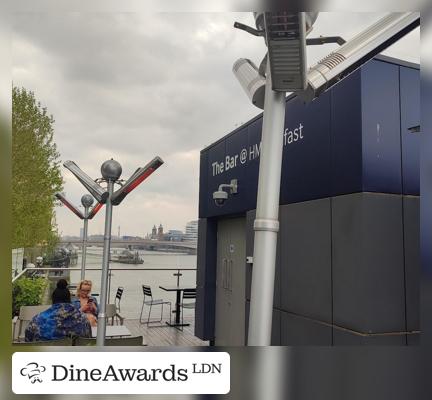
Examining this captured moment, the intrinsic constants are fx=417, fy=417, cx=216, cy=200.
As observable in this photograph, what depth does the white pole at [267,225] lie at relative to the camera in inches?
79.5

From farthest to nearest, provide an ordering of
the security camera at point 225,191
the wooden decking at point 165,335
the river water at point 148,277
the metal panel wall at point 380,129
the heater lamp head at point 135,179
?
the river water at point 148,277, the wooden decking at point 165,335, the security camera at point 225,191, the metal panel wall at point 380,129, the heater lamp head at point 135,179

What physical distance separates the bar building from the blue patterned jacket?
1.97 metres

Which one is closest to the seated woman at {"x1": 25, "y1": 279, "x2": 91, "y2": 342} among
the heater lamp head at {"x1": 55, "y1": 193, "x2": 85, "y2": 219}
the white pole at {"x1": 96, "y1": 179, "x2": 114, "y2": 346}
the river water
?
the white pole at {"x1": 96, "y1": 179, "x2": 114, "y2": 346}

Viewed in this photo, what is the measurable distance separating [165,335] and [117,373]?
225 inches

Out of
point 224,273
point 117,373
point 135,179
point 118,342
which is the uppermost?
point 135,179

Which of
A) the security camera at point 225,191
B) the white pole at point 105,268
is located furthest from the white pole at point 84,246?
the white pole at point 105,268

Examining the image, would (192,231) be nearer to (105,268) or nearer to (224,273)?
(224,273)

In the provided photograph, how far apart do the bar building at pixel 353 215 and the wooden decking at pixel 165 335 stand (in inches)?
111

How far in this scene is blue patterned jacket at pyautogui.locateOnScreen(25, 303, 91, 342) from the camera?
371cm

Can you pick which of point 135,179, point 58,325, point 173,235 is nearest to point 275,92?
point 135,179

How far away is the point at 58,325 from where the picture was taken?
3.75m

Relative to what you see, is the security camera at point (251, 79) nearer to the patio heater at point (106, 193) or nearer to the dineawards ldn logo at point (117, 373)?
the patio heater at point (106, 193)

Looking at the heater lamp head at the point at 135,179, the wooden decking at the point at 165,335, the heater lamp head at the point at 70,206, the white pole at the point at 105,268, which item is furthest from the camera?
the heater lamp head at the point at 70,206

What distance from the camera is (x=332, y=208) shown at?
3.55 metres
